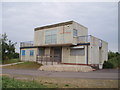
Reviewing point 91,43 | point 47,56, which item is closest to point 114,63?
point 91,43

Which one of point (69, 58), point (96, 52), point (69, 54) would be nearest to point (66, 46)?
point (69, 54)

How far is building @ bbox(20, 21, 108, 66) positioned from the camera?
15.3 m

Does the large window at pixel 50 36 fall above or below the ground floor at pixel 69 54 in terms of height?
above

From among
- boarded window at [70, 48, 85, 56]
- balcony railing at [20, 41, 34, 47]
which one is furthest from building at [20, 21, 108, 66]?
balcony railing at [20, 41, 34, 47]

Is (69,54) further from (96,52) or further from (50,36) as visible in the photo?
(50,36)

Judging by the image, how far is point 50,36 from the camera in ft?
63.0

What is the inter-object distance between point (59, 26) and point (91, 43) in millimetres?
5740

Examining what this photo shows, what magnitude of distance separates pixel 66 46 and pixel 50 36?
3.45 metres

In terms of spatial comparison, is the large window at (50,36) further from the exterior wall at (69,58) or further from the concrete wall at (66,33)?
the exterior wall at (69,58)

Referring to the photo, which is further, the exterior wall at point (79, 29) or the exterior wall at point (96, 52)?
the exterior wall at point (79, 29)

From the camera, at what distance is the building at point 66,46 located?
1527 cm

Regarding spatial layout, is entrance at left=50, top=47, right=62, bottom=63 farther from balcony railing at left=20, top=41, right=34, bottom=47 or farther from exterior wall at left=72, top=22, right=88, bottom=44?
balcony railing at left=20, top=41, right=34, bottom=47

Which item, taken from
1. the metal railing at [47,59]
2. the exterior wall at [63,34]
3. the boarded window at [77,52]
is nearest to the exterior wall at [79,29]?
the exterior wall at [63,34]

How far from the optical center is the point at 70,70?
40.7ft
